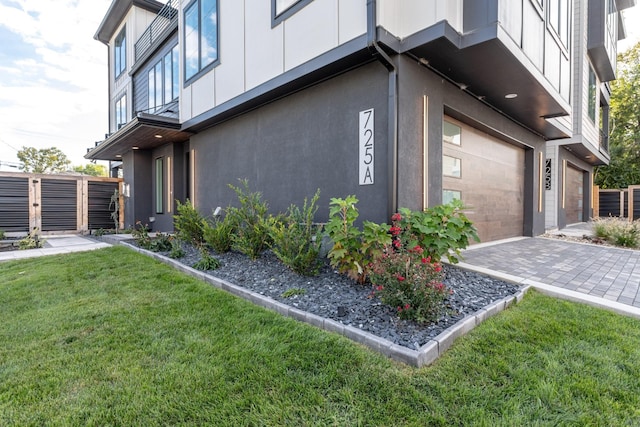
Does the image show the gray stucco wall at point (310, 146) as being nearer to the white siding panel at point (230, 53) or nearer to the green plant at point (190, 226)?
the white siding panel at point (230, 53)

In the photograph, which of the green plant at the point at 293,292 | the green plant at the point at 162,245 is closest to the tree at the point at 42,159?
the green plant at the point at 162,245

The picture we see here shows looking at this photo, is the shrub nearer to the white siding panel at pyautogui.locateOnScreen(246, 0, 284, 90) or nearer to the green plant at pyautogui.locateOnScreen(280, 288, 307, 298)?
the green plant at pyautogui.locateOnScreen(280, 288, 307, 298)

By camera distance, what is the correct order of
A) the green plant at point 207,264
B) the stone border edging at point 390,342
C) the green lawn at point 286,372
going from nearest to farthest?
the green lawn at point 286,372
the stone border edging at point 390,342
the green plant at point 207,264

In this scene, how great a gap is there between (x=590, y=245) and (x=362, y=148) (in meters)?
6.40

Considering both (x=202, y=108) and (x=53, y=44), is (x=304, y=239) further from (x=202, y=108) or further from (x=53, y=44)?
(x=53, y=44)

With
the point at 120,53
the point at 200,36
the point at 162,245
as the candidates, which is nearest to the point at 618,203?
the point at 200,36

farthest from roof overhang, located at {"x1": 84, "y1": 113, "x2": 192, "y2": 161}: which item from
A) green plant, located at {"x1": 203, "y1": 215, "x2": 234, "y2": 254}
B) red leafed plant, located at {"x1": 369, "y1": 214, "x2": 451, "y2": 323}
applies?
red leafed plant, located at {"x1": 369, "y1": 214, "x2": 451, "y2": 323}

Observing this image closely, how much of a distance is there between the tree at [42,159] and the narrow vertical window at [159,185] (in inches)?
1244

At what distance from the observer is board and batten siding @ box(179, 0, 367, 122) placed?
172 inches

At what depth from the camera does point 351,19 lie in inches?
166

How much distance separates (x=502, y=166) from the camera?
7504mm

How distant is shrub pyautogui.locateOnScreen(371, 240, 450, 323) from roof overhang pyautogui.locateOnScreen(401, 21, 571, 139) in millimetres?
2888

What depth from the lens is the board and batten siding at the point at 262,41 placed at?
438cm

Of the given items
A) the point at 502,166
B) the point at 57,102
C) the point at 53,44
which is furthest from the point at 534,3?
the point at 57,102
